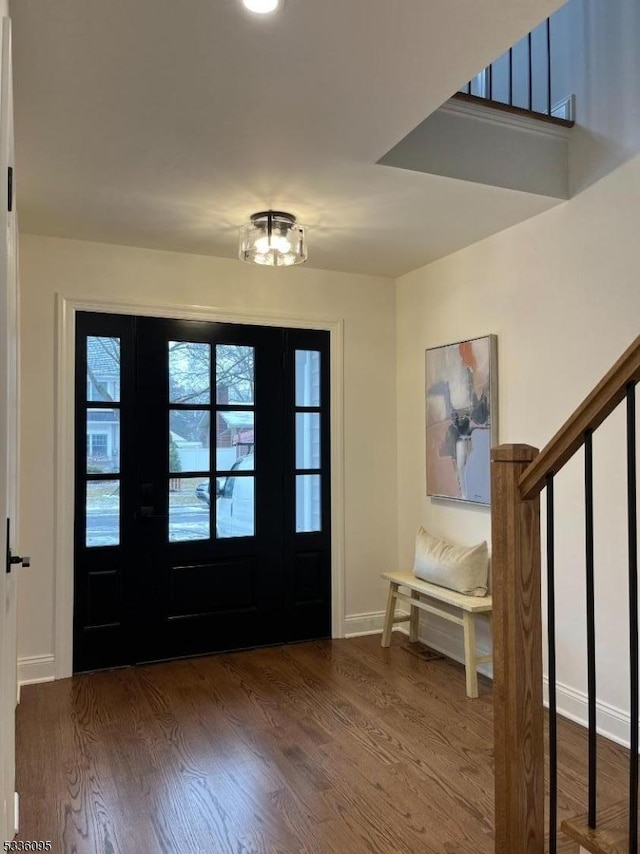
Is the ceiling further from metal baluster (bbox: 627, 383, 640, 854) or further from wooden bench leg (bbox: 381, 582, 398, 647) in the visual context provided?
wooden bench leg (bbox: 381, 582, 398, 647)

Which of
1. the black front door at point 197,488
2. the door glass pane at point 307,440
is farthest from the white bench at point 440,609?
the door glass pane at point 307,440

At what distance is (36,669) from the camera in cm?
336

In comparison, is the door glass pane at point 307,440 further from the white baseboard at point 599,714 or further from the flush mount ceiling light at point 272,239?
the white baseboard at point 599,714

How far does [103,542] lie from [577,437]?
2845mm

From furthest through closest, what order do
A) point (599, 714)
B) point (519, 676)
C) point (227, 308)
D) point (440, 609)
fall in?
point (227, 308) → point (440, 609) → point (599, 714) → point (519, 676)

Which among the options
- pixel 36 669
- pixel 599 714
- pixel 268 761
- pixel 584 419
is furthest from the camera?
pixel 36 669

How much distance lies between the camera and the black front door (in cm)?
355

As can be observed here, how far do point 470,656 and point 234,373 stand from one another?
209cm

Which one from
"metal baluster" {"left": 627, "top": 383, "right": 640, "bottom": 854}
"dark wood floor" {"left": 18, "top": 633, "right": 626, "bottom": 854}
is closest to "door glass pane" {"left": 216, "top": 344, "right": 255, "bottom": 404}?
"dark wood floor" {"left": 18, "top": 633, "right": 626, "bottom": 854}

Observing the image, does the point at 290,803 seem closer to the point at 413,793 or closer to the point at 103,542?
the point at 413,793

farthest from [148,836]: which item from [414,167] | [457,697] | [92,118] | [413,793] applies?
[414,167]

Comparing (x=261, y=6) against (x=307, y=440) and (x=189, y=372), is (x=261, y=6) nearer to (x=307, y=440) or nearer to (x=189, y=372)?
(x=189, y=372)

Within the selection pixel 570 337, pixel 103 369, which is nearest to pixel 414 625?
pixel 570 337

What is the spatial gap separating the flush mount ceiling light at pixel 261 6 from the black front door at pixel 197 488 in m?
2.23
